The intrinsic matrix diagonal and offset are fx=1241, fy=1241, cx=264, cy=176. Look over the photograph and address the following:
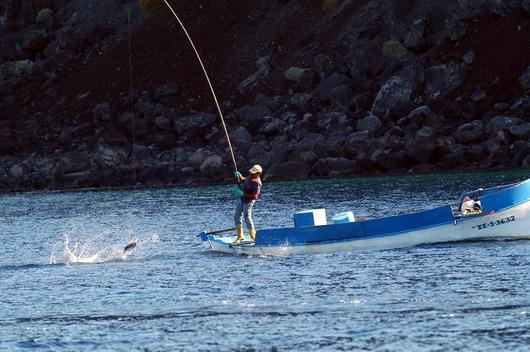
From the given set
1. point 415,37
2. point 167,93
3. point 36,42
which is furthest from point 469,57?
point 36,42

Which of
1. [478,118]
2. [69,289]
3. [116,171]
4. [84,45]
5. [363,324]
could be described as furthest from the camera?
[84,45]

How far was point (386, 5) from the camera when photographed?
10394cm

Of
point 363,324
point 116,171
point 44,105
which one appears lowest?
point 363,324

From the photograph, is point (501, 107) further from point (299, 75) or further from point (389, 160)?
point (299, 75)

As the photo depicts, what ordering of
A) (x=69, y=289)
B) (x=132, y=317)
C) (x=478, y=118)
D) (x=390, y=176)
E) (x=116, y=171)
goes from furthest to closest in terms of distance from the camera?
(x=116, y=171) < (x=478, y=118) < (x=390, y=176) < (x=69, y=289) < (x=132, y=317)

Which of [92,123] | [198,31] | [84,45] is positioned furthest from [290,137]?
[84,45]

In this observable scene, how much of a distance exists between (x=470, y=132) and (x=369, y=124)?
8991mm

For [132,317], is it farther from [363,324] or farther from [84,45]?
[84,45]

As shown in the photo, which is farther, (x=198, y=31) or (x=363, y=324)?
(x=198, y=31)

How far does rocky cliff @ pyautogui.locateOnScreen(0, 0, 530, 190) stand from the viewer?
85.1 meters

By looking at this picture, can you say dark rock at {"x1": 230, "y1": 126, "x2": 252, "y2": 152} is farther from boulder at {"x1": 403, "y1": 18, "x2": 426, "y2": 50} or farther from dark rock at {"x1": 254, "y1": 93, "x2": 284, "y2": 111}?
boulder at {"x1": 403, "y1": 18, "x2": 426, "y2": 50}

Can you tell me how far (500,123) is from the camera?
267ft

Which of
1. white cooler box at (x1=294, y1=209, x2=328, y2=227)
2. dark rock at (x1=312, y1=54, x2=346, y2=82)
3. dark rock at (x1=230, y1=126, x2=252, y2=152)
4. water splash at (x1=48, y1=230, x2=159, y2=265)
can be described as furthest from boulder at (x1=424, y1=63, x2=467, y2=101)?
white cooler box at (x1=294, y1=209, x2=328, y2=227)

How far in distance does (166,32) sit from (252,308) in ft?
312
